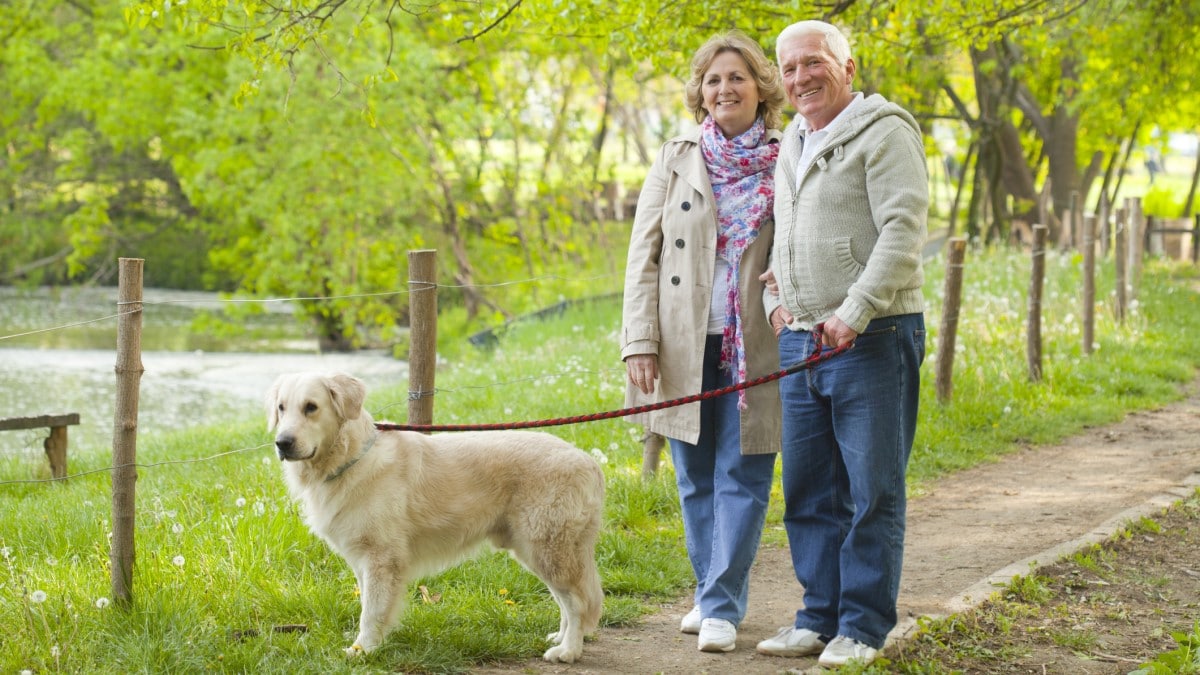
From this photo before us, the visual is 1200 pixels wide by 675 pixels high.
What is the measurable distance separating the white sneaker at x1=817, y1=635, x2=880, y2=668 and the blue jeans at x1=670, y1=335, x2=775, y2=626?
53 cm

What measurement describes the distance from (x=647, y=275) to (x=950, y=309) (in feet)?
16.4

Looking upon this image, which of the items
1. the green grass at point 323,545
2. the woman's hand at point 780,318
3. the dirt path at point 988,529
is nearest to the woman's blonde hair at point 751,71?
the woman's hand at point 780,318

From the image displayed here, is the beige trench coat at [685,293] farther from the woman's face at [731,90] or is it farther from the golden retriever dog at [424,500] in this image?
the golden retriever dog at [424,500]

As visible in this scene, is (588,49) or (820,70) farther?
(588,49)

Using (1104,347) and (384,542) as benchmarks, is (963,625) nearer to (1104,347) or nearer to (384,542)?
(384,542)

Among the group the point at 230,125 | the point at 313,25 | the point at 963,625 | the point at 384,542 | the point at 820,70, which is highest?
the point at 230,125

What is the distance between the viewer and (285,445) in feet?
13.6

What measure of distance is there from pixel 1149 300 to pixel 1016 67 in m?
4.96

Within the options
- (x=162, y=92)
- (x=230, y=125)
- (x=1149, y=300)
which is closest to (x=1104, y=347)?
(x=1149, y=300)

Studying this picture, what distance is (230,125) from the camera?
19922mm

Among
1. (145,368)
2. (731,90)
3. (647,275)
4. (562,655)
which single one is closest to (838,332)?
(647,275)

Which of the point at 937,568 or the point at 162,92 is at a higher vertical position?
the point at 162,92

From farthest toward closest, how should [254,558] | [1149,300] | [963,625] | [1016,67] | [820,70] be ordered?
[1016,67] → [1149,300] → [254,558] → [963,625] → [820,70]

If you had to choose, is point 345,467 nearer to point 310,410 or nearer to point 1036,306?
point 310,410
